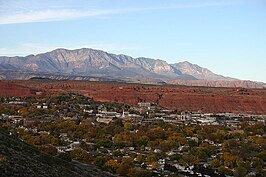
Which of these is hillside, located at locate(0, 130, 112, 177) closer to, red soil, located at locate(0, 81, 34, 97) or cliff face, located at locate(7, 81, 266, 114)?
cliff face, located at locate(7, 81, 266, 114)

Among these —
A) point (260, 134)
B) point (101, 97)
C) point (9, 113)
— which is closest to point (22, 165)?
point (260, 134)

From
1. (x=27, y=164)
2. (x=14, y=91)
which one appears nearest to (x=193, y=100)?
(x=14, y=91)

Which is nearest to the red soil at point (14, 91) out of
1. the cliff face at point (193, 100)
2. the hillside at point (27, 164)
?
the cliff face at point (193, 100)

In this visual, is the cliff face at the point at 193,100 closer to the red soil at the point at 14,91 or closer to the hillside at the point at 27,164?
the red soil at the point at 14,91

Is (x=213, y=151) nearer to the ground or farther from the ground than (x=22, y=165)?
nearer to the ground

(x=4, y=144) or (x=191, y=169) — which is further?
(x=191, y=169)

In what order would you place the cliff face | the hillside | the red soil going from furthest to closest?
1. the red soil
2. the cliff face
3. the hillside

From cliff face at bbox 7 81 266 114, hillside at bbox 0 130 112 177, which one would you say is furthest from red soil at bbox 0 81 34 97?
hillside at bbox 0 130 112 177

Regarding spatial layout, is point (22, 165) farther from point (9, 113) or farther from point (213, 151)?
point (9, 113)

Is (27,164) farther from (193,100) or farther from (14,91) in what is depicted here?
(14,91)
